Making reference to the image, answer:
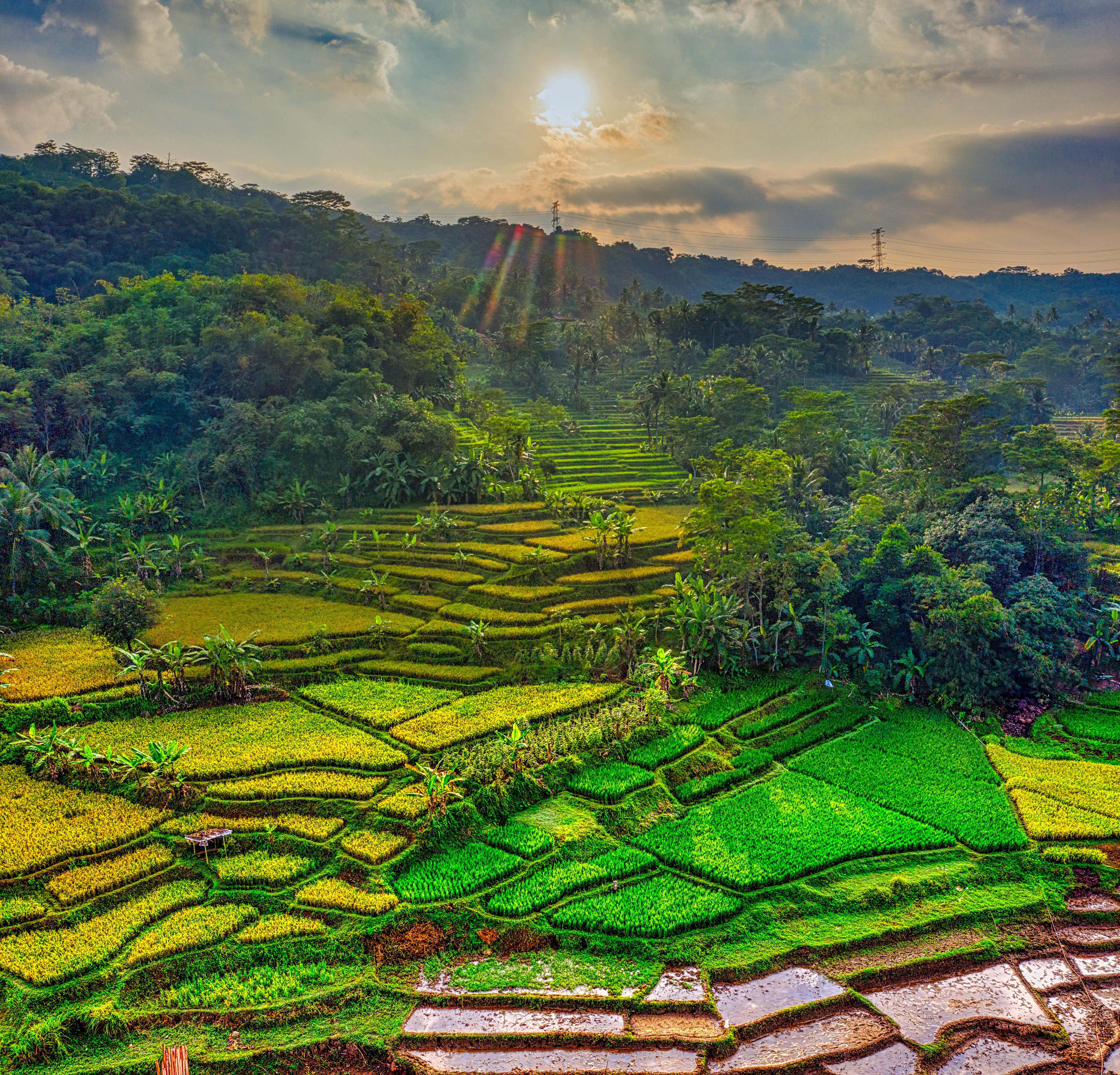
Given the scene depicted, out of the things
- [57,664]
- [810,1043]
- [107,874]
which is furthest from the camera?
[57,664]

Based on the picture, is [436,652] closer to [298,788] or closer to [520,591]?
[520,591]

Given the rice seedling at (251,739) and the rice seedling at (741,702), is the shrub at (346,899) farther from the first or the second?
the rice seedling at (741,702)

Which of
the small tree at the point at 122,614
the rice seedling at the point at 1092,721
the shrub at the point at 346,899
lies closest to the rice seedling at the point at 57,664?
the small tree at the point at 122,614

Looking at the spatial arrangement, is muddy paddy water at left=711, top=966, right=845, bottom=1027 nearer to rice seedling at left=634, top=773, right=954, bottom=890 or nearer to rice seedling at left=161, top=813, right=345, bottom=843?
rice seedling at left=634, top=773, right=954, bottom=890

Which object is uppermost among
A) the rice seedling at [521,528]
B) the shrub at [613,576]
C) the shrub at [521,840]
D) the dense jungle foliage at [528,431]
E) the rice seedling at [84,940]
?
the dense jungle foliage at [528,431]

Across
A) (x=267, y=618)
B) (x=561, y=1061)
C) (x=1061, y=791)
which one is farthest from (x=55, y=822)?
(x=1061, y=791)

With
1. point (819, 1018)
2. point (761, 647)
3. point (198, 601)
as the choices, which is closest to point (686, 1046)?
point (819, 1018)
